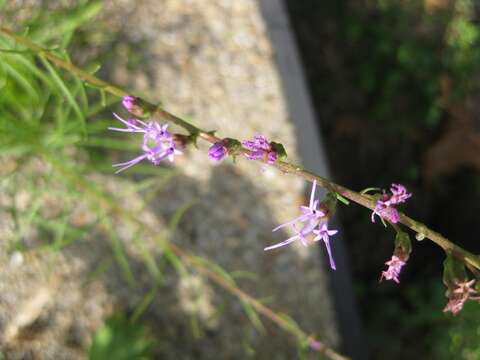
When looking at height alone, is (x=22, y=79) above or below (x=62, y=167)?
above

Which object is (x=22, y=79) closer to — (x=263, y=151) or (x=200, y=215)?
(x=263, y=151)

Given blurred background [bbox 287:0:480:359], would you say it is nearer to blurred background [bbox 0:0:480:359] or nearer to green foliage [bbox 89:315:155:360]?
blurred background [bbox 0:0:480:359]

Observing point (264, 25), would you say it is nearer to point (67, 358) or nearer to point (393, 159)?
point (393, 159)

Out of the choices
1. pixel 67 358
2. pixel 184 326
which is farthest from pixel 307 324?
pixel 67 358

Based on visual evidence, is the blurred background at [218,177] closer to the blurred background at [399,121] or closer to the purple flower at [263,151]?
Result: the blurred background at [399,121]

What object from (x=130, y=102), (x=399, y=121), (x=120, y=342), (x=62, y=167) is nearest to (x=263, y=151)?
(x=130, y=102)

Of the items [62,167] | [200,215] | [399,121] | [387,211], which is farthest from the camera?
[399,121]

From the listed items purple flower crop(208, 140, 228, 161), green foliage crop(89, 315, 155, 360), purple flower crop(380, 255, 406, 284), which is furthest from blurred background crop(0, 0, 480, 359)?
purple flower crop(380, 255, 406, 284)

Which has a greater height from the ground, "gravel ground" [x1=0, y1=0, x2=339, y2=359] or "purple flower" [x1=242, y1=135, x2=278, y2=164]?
"purple flower" [x1=242, y1=135, x2=278, y2=164]

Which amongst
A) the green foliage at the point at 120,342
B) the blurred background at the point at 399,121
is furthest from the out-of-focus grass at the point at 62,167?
the blurred background at the point at 399,121
